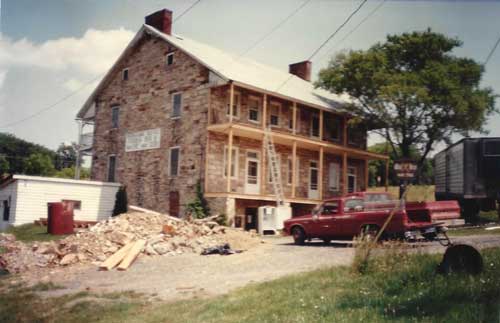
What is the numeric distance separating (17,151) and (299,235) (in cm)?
772

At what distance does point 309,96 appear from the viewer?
20562mm

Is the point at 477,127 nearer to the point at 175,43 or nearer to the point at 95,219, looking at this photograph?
the point at 175,43

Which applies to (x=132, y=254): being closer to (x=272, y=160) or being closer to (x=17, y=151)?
(x=17, y=151)

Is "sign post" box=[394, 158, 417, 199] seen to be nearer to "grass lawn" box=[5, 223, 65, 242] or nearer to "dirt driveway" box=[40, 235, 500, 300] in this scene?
"dirt driveway" box=[40, 235, 500, 300]

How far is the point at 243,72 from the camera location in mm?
19484

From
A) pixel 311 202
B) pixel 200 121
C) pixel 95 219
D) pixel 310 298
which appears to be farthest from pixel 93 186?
pixel 310 298

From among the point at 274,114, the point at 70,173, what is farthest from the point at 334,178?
the point at 70,173

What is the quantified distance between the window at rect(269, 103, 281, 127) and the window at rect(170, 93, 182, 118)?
3.83 metres

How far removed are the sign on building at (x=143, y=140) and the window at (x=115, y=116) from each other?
2.64 feet

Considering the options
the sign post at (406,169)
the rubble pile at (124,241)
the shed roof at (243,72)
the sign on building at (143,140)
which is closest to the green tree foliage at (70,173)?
the sign on building at (143,140)

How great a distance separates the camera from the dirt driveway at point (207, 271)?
25.9 feet

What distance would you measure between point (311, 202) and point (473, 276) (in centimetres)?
1367

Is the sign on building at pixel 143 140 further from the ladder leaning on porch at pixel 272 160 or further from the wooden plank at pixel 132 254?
the wooden plank at pixel 132 254

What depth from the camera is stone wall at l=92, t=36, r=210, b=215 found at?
1911cm
